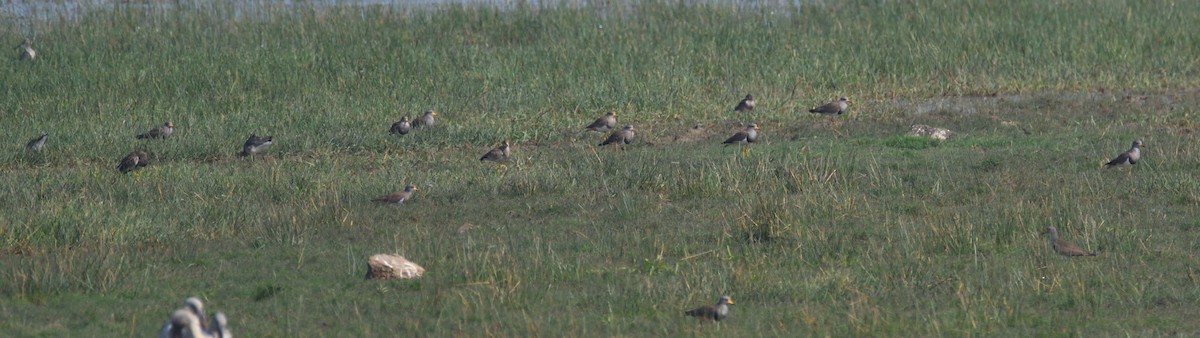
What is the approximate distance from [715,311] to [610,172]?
204 inches

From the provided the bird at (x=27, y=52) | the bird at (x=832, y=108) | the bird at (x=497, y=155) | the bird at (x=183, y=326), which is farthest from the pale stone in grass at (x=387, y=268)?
the bird at (x=27, y=52)

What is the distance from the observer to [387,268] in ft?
27.9

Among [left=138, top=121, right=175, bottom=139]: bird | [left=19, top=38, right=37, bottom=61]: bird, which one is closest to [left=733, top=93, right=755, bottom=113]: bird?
[left=138, top=121, right=175, bottom=139]: bird

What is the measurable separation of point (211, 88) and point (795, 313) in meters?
11.3

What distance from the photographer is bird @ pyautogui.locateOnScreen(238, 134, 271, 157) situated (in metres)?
13.8

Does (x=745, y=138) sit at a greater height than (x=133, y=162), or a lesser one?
lesser

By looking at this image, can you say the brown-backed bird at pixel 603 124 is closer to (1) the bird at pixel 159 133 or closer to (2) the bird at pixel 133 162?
(1) the bird at pixel 159 133

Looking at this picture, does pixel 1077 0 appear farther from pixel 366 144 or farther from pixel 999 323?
pixel 999 323

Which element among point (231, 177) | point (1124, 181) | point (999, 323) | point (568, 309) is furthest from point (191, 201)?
point (1124, 181)

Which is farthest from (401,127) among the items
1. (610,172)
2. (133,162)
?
(610,172)

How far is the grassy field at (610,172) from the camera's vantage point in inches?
313

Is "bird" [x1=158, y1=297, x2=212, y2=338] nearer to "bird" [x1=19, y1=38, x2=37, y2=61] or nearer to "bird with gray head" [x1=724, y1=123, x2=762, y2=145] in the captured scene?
"bird with gray head" [x1=724, y1=123, x2=762, y2=145]

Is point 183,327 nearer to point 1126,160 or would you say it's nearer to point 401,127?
point 1126,160

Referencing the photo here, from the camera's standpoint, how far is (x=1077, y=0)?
73.8 ft
